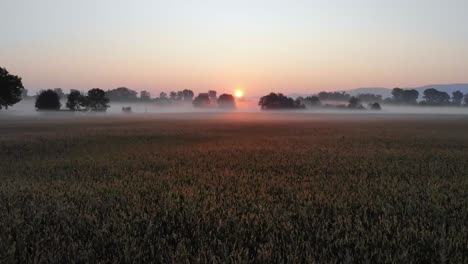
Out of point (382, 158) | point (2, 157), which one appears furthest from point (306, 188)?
point (2, 157)

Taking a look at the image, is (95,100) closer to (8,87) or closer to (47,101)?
(47,101)

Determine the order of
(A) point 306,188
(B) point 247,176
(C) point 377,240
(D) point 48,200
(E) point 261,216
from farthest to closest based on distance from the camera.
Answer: (B) point 247,176
(A) point 306,188
(D) point 48,200
(E) point 261,216
(C) point 377,240

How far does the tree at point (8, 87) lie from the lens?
76.1 m

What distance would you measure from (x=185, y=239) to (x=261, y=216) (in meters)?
2.07

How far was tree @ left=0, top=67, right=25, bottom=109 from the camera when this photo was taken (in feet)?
250

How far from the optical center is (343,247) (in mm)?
6223

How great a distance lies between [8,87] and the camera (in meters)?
76.9

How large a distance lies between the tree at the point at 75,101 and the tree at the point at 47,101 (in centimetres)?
1235

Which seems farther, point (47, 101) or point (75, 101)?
point (75, 101)

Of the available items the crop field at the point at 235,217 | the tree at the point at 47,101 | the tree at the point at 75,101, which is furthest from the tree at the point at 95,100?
the crop field at the point at 235,217

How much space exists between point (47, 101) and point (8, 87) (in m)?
61.0

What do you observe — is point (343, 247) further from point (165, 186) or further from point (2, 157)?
point (2, 157)

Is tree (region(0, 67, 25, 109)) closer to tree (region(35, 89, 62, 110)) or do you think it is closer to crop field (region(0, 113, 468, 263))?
tree (region(35, 89, 62, 110))

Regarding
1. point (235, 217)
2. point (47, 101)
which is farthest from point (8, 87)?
point (235, 217)
